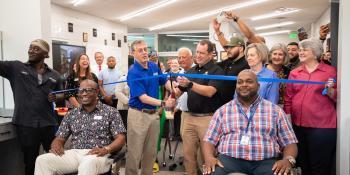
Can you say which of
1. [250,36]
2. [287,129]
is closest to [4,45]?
[250,36]

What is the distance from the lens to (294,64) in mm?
3771

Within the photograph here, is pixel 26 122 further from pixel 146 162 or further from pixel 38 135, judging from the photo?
pixel 146 162

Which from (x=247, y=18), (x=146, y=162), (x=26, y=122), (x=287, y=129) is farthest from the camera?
(x=247, y=18)

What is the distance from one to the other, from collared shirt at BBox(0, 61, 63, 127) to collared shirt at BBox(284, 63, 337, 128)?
2.34m

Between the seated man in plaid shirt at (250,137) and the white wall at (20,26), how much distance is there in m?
2.30

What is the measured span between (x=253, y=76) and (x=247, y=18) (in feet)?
36.3

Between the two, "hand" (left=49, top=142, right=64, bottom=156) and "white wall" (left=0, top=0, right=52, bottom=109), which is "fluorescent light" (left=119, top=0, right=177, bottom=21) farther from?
"hand" (left=49, top=142, right=64, bottom=156)

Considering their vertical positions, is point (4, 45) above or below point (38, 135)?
above

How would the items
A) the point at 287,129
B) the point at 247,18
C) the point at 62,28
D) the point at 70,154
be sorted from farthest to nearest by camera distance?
the point at 247,18 → the point at 62,28 → the point at 70,154 → the point at 287,129

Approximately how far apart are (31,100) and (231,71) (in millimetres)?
1936

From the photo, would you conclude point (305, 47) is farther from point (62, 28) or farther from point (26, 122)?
point (62, 28)

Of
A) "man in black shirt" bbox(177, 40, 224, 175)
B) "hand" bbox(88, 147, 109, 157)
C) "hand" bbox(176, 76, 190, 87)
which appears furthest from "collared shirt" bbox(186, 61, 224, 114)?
"hand" bbox(88, 147, 109, 157)

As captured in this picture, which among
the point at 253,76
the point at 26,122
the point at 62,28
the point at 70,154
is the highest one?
the point at 62,28

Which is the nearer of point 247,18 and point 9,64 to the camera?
point 9,64
